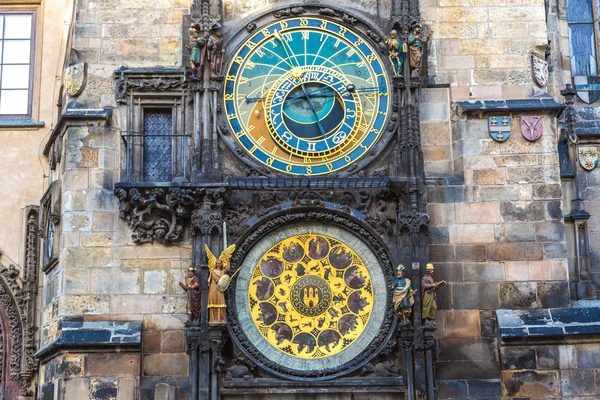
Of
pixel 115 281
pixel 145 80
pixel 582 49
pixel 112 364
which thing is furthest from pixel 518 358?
pixel 145 80

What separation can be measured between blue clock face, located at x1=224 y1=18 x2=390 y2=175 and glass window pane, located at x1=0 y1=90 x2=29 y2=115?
3909 millimetres

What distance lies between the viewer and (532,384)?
1537cm

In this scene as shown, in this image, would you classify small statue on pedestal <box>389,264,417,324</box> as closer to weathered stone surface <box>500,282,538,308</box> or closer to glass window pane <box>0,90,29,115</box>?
weathered stone surface <box>500,282,538,308</box>

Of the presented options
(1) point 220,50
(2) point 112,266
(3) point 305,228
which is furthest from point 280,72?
(2) point 112,266

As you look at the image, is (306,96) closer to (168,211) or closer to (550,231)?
(168,211)

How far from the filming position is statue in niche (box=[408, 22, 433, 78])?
638 inches

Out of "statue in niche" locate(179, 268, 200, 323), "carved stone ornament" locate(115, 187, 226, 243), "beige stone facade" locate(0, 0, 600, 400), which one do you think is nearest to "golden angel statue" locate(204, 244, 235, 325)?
"statue in niche" locate(179, 268, 200, 323)

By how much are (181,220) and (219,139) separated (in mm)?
1248

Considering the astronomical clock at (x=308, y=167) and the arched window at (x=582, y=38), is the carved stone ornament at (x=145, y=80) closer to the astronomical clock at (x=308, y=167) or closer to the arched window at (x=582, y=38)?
the astronomical clock at (x=308, y=167)

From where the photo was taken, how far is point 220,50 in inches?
642

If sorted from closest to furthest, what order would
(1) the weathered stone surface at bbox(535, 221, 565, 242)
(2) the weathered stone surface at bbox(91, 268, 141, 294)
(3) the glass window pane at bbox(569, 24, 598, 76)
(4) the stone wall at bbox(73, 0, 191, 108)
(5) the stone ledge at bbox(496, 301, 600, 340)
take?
(5) the stone ledge at bbox(496, 301, 600, 340) < (2) the weathered stone surface at bbox(91, 268, 141, 294) < (1) the weathered stone surface at bbox(535, 221, 565, 242) < (4) the stone wall at bbox(73, 0, 191, 108) < (3) the glass window pane at bbox(569, 24, 598, 76)

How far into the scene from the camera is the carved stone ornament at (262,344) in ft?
50.5

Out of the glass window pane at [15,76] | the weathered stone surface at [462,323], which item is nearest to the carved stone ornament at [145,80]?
the glass window pane at [15,76]

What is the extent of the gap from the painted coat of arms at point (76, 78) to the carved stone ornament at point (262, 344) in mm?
3097
